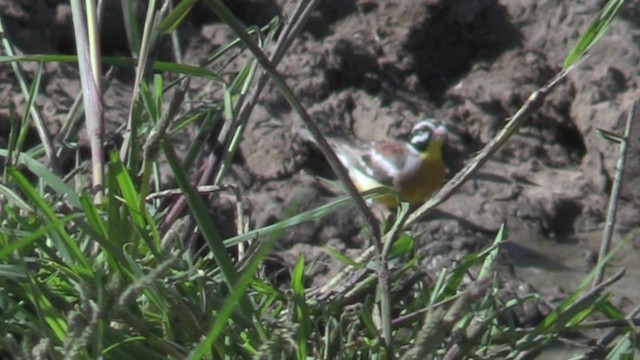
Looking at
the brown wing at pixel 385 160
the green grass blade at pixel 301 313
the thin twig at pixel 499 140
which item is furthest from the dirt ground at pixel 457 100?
the thin twig at pixel 499 140

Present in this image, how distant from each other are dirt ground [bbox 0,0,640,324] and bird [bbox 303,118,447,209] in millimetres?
80

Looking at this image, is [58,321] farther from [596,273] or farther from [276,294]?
[596,273]

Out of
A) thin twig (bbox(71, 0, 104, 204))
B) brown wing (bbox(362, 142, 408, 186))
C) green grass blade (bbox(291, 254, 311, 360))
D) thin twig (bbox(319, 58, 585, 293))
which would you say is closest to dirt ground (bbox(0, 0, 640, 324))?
brown wing (bbox(362, 142, 408, 186))

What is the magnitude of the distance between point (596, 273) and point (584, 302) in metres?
0.11

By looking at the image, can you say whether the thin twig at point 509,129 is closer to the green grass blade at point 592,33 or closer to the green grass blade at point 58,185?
the green grass blade at point 592,33

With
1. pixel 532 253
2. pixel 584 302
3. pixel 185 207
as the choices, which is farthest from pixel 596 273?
pixel 532 253

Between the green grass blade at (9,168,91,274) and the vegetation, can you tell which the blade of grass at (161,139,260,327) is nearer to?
the vegetation

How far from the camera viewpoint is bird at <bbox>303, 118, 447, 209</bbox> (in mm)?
4711

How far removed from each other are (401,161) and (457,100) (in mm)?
1300

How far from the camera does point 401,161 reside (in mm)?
5984

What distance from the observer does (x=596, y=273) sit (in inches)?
91.9

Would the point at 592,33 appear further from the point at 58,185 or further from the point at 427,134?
the point at 427,134

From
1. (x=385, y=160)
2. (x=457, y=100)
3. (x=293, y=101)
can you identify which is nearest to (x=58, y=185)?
(x=293, y=101)

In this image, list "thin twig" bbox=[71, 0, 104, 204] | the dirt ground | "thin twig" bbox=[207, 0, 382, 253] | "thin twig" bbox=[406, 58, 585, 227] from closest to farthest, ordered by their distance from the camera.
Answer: "thin twig" bbox=[207, 0, 382, 253] < "thin twig" bbox=[406, 58, 585, 227] < "thin twig" bbox=[71, 0, 104, 204] < the dirt ground
